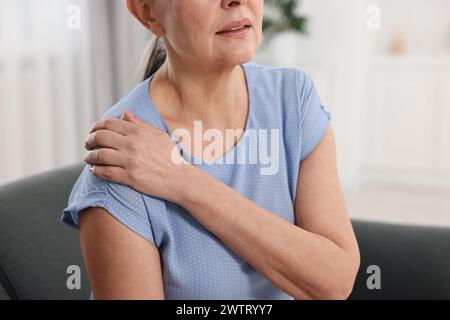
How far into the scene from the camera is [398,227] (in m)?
0.94

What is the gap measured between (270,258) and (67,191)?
→ 38 cm

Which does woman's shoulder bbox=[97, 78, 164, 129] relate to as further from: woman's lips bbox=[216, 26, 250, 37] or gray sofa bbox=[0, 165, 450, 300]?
gray sofa bbox=[0, 165, 450, 300]

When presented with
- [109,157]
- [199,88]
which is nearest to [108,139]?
[109,157]

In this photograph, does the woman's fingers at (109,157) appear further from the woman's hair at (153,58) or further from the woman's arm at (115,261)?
the woman's hair at (153,58)

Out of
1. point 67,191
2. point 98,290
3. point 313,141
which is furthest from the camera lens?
Answer: point 67,191

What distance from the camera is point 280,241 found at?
0.63 m

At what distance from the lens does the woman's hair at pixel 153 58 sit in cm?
75

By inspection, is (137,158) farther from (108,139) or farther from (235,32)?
(235,32)

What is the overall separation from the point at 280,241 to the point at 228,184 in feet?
0.29

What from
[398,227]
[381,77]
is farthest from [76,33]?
[381,77]

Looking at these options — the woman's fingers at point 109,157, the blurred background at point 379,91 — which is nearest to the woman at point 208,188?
the woman's fingers at point 109,157

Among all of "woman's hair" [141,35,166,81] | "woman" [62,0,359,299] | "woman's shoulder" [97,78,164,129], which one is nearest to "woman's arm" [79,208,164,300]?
"woman" [62,0,359,299]

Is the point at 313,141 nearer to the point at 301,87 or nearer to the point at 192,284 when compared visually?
the point at 301,87

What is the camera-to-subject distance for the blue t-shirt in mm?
618
